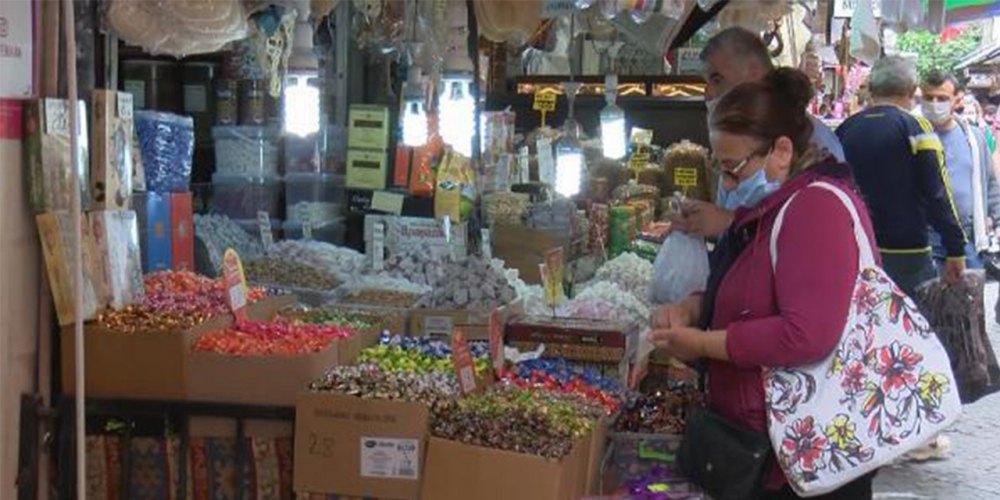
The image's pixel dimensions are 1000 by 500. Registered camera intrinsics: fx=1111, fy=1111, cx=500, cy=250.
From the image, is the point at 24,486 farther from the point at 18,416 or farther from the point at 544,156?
the point at 544,156

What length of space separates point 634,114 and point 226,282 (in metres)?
5.25

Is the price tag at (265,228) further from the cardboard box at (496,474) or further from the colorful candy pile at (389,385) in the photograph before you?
the cardboard box at (496,474)

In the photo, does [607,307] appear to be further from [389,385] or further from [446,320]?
[389,385]

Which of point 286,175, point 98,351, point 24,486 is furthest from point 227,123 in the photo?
point 24,486

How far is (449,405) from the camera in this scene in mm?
2969

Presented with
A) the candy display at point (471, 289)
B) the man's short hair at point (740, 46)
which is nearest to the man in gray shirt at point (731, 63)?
the man's short hair at point (740, 46)

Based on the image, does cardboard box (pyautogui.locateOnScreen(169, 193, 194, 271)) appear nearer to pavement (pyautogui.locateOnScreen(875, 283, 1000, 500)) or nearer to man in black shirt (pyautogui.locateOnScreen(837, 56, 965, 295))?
man in black shirt (pyautogui.locateOnScreen(837, 56, 965, 295))

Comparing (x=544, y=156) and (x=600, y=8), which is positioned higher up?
(x=600, y=8)

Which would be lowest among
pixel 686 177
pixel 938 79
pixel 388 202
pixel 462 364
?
pixel 462 364

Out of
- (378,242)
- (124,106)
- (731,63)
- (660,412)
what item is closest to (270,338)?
(124,106)

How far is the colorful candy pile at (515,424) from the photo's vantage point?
9.21 ft

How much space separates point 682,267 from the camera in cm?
352

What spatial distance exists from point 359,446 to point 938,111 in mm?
4762

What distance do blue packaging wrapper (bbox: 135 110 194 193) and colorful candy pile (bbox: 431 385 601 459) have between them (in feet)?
5.32
